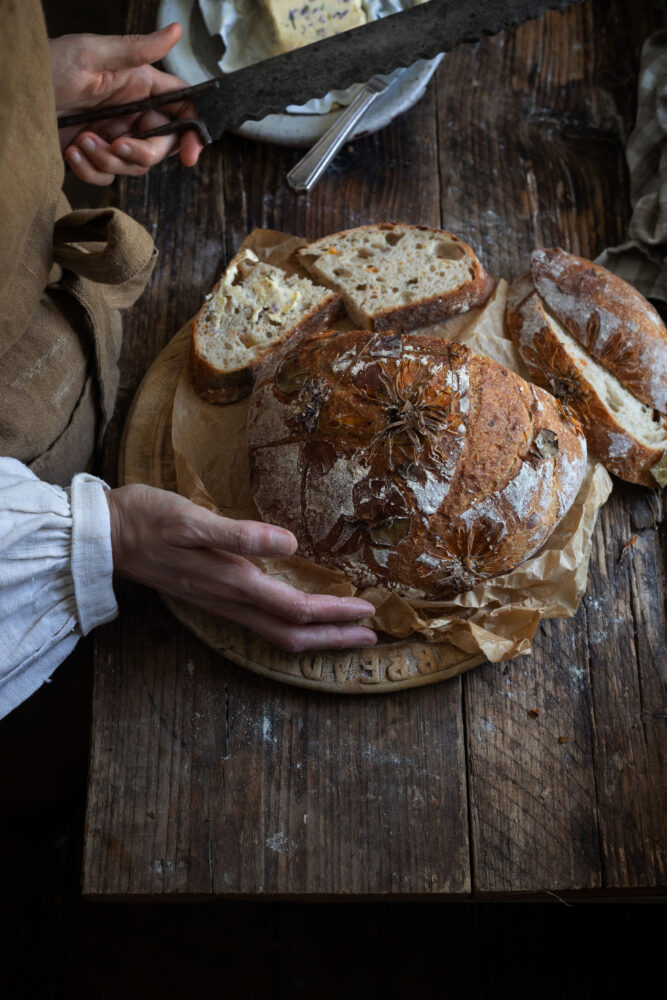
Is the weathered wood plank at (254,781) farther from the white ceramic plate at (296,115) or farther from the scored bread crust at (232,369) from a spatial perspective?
the white ceramic plate at (296,115)

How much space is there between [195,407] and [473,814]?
3.15 feet

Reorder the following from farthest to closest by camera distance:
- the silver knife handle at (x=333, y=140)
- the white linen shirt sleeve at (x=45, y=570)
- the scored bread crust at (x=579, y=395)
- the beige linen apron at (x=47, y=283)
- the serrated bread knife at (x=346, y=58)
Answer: the silver knife handle at (x=333, y=140) < the serrated bread knife at (x=346, y=58) < the scored bread crust at (x=579, y=395) < the white linen shirt sleeve at (x=45, y=570) < the beige linen apron at (x=47, y=283)

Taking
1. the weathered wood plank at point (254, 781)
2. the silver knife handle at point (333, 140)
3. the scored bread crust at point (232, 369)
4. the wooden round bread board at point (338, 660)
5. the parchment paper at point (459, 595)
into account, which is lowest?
the weathered wood plank at point (254, 781)

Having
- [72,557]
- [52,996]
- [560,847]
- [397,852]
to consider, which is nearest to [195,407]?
[72,557]

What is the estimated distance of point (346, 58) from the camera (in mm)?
1666

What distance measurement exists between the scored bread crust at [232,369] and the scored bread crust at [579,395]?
0.41 m

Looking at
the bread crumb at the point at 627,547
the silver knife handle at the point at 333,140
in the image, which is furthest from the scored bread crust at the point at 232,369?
the bread crumb at the point at 627,547

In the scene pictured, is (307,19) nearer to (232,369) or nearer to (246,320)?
(246,320)

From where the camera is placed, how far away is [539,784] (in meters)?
1.45

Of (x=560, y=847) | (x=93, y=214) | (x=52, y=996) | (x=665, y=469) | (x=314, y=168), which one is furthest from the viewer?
(x=52, y=996)

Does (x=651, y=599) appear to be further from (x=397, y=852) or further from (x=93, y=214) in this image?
(x=93, y=214)

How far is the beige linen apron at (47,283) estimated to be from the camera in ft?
3.35

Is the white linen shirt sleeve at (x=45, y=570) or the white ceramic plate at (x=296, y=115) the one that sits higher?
the white ceramic plate at (x=296, y=115)

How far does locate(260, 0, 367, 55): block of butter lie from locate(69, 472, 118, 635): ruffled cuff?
3.89 feet
